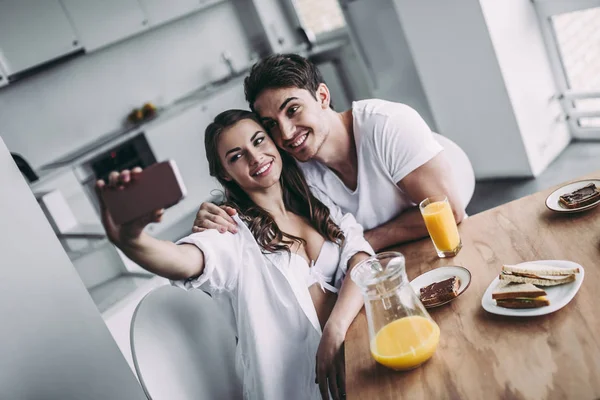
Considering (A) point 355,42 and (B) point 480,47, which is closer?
(B) point 480,47

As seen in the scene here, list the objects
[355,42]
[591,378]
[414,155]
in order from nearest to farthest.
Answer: [591,378]
[414,155]
[355,42]

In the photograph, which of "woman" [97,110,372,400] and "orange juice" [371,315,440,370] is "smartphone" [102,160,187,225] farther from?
"orange juice" [371,315,440,370]

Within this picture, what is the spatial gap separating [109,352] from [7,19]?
303cm

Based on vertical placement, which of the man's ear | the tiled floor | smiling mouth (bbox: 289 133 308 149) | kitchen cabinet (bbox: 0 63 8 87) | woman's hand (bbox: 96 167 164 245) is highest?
kitchen cabinet (bbox: 0 63 8 87)

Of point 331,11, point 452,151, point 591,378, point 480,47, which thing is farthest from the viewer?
point 331,11

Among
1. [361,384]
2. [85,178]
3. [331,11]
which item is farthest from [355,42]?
[361,384]

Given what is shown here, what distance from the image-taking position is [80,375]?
4.06 ft

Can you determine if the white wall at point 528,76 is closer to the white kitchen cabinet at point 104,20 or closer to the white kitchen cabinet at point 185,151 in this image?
the white kitchen cabinet at point 185,151

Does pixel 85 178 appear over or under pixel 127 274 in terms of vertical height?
over

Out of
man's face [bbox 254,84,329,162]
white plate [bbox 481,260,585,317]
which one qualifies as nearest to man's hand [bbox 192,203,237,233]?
man's face [bbox 254,84,329,162]

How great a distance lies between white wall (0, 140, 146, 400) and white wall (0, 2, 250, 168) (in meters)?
3.00

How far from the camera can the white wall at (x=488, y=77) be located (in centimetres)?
293

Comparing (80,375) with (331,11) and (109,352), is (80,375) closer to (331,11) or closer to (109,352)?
(109,352)

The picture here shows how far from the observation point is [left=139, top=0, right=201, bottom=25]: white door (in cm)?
409
